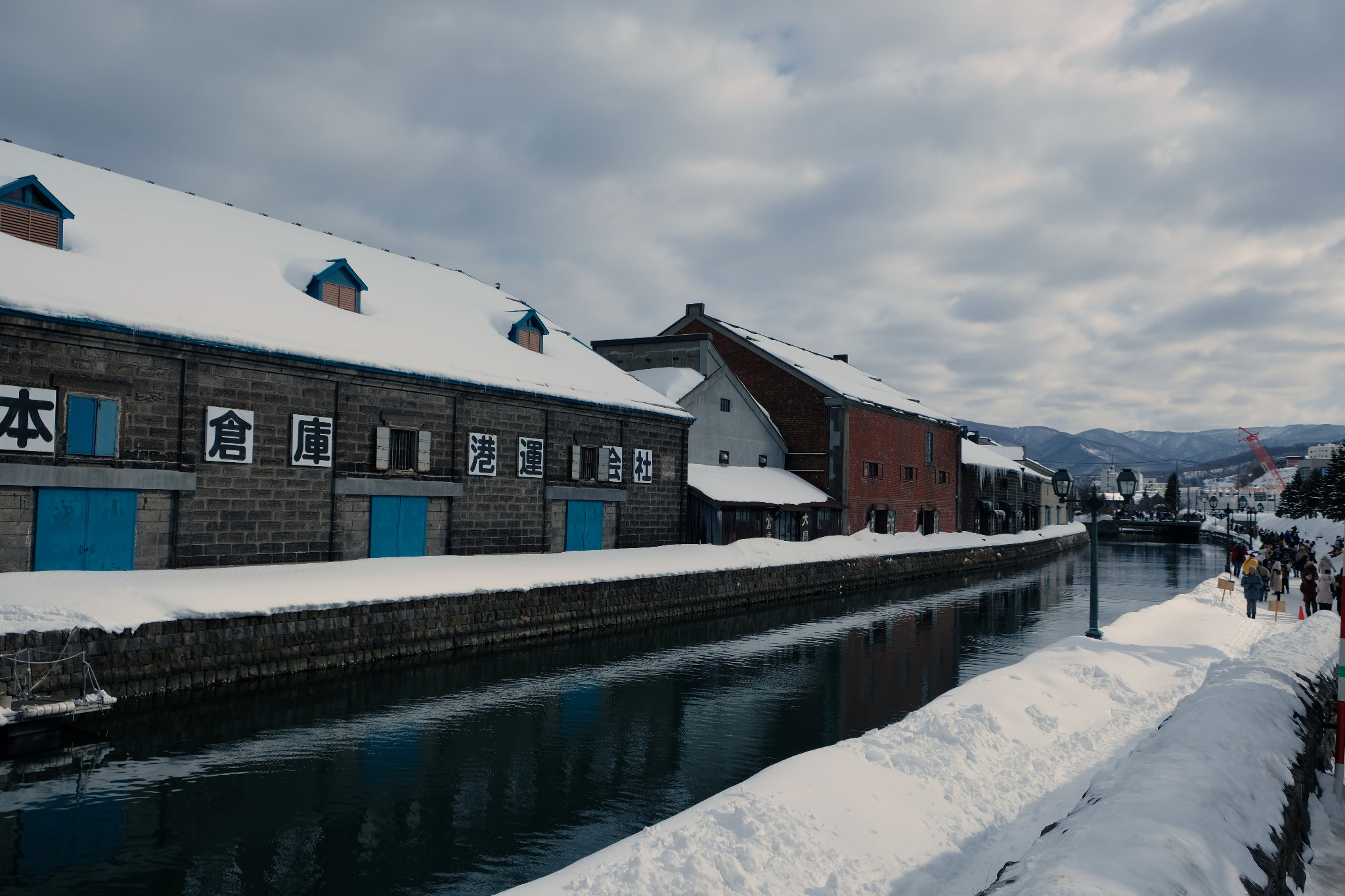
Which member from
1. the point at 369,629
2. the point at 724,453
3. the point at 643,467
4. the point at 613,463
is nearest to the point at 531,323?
the point at 613,463

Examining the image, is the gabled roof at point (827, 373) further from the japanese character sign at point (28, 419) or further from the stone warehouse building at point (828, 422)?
the japanese character sign at point (28, 419)

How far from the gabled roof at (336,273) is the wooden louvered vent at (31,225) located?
5857 millimetres

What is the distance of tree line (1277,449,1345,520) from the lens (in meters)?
55.2

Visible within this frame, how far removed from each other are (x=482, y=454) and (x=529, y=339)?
6156 mm

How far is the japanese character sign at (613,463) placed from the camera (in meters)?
29.4

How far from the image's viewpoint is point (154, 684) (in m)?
13.9

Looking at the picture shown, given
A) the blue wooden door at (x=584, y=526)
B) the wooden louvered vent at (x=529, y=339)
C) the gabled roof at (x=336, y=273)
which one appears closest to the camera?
the gabled roof at (x=336, y=273)

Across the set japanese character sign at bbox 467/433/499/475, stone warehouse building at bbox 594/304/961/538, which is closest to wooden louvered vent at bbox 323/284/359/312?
japanese character sign at bbox 467/433/499/475

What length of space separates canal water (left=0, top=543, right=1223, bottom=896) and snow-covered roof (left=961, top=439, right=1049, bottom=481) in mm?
41080

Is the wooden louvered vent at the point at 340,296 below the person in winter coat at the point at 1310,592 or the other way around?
the other way around

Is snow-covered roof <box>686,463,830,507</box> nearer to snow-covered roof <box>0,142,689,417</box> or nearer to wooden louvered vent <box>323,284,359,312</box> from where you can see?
snow-covered roof <box>0,142,689,417</box>

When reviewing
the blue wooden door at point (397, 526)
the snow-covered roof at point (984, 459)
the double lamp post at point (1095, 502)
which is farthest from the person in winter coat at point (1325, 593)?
the snow-covered roof at point (984, 459)

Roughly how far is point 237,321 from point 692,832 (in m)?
16.6

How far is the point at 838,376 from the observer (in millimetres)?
50625
